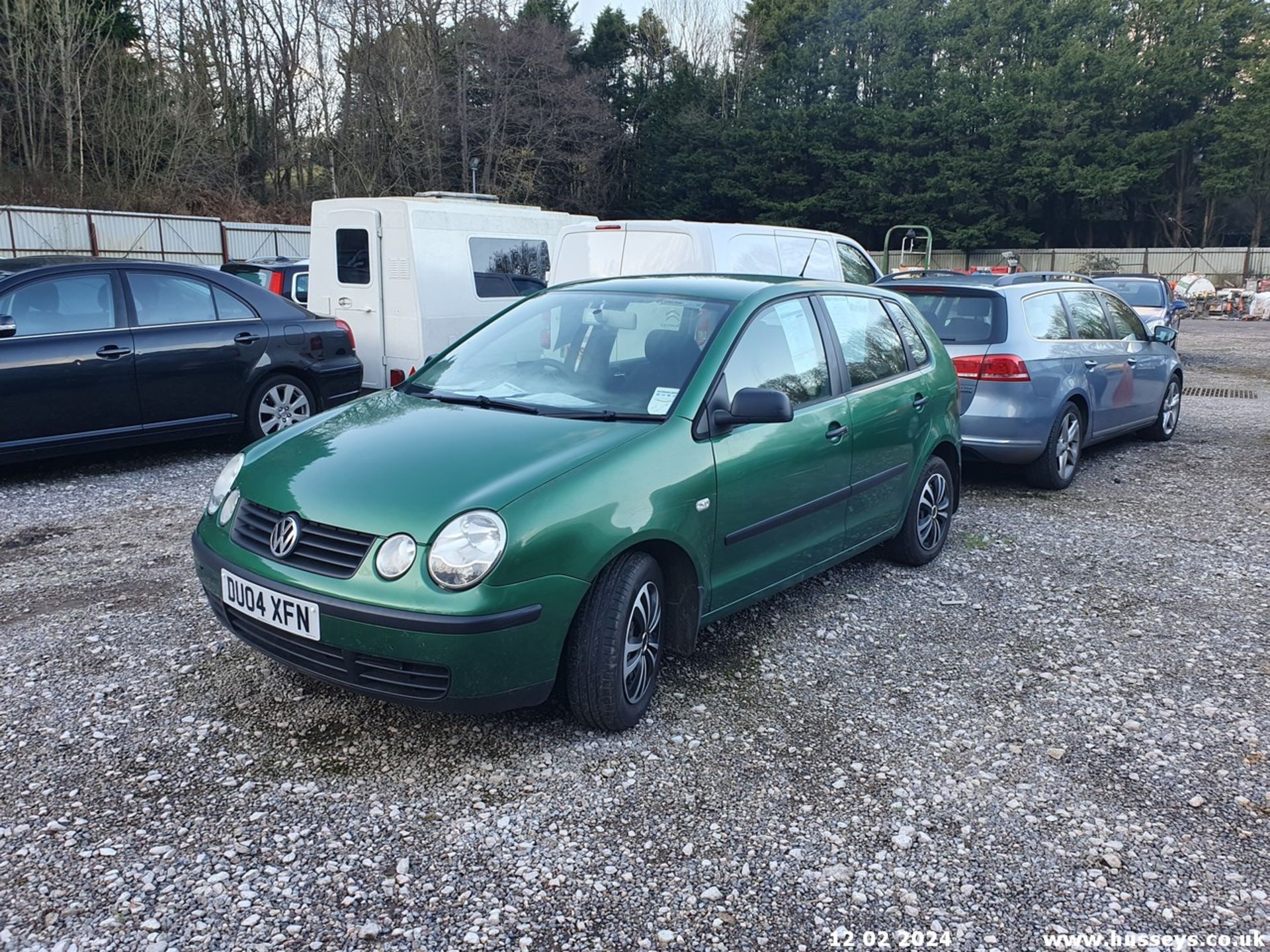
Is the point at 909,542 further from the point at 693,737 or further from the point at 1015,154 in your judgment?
the point at 1015,154

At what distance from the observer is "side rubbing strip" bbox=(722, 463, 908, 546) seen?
386 centimetres

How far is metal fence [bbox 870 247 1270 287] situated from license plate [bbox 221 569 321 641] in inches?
1601

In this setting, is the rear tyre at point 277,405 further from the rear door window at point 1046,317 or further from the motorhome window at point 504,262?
the rear door window at point 1046,317

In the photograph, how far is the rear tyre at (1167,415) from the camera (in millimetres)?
9367

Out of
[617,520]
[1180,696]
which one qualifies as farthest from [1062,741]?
[617,520]

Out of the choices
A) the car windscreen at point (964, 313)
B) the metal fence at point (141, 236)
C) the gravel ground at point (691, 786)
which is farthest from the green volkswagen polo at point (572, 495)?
the metal fence at point (141, 236)

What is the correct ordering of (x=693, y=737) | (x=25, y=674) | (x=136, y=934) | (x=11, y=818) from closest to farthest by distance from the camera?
(x=136, y=934)
(x=11, y=818)
(x=693, y=737)
(x=25, y=674)

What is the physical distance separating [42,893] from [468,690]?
123cm

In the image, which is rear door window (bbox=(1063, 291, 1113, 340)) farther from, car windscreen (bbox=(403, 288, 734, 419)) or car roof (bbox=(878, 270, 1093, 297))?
car windscreen (bbox=(403, 288, 734, 419))

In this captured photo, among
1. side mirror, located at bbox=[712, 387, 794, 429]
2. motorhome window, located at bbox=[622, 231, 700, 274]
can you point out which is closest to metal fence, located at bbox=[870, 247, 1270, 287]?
motorhome window, located at bbox=[622, 231, 700, 274]

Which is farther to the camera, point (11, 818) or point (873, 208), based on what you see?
point (873, 208)

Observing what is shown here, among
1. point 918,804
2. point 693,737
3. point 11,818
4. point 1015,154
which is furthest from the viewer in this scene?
point 1015,154

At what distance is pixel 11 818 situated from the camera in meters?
2.89

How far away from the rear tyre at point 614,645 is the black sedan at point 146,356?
509 centimetres
